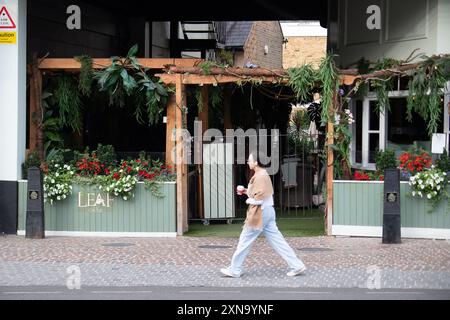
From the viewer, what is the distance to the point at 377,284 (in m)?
9.88

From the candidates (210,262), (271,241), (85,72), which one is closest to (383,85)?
(210,262)

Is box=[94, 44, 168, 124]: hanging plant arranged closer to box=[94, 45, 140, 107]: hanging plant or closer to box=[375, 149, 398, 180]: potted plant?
box=[94, 45, 140, 107]: hanging plant

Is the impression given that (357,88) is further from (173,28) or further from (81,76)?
(173,28)

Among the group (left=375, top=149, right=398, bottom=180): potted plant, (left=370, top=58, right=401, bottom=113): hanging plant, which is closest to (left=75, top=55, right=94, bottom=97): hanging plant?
(left=370, top=58, right=401, bottom=113): hanging plant

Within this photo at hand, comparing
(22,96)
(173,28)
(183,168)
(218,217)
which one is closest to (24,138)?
A: (22,96)

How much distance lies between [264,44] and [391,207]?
26.0m

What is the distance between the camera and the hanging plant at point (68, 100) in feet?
48.5

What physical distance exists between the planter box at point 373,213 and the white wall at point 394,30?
2906mm

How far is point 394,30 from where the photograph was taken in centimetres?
1616

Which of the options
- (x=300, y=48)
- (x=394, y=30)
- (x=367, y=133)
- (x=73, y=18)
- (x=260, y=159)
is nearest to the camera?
(x=260, y=159)

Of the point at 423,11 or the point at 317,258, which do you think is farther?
the point at 423,11

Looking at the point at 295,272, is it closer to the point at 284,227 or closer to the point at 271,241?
the point at 271,241

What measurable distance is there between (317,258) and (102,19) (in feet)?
36.9

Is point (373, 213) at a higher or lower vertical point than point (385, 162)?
lower
